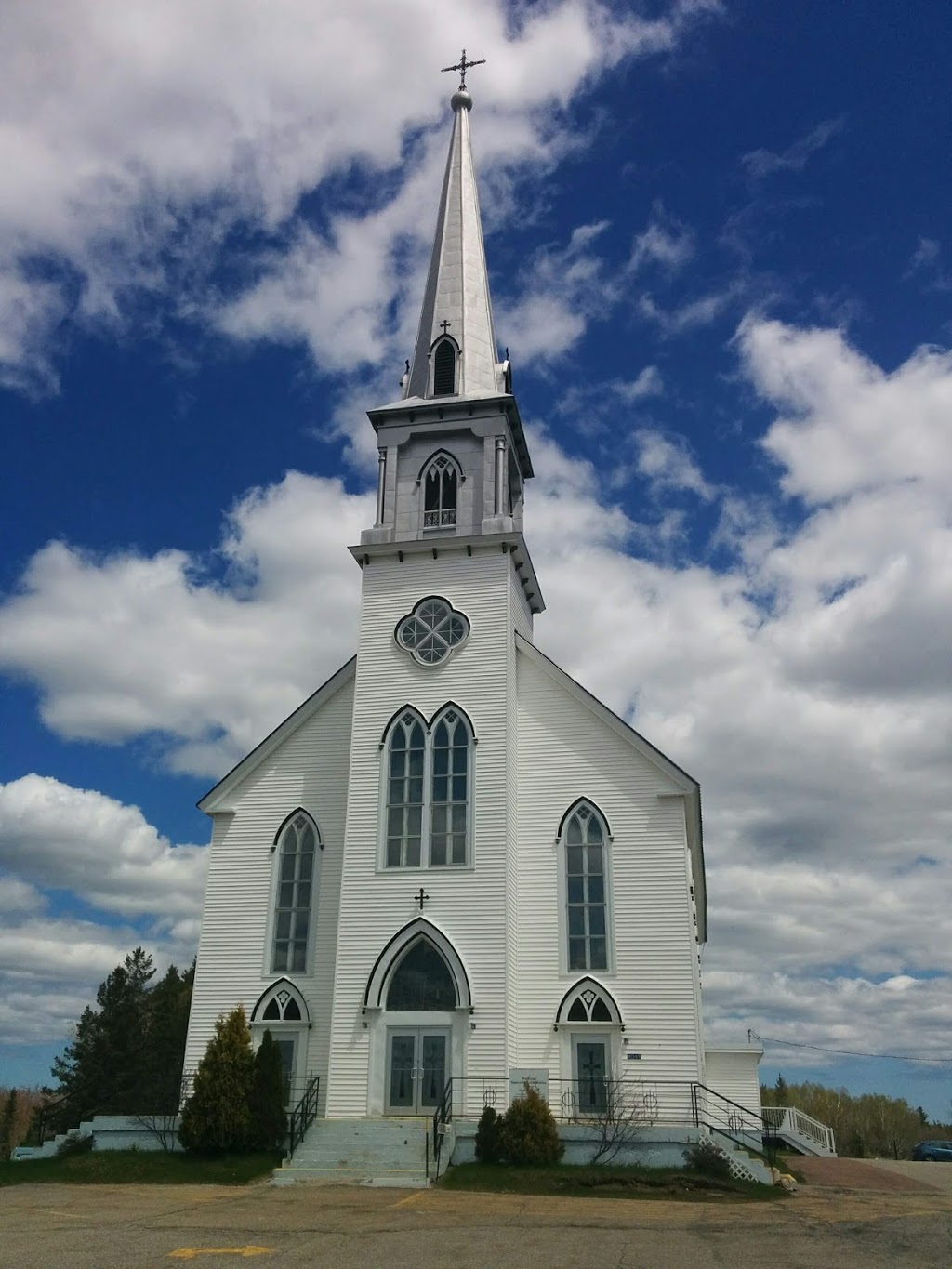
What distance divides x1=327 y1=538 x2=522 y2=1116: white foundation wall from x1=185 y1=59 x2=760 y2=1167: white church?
0.04m

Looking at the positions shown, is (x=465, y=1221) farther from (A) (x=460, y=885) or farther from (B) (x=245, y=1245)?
(A) (x=460, y=885)

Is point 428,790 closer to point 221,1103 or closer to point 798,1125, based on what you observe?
point 221,1103

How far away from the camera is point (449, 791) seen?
2491 cm

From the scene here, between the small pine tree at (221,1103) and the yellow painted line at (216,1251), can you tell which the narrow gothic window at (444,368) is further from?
the yellow painted line at (216,1251)

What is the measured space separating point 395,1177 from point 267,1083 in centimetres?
348

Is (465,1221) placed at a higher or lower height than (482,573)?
lower

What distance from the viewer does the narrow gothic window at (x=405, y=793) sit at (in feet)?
80.4

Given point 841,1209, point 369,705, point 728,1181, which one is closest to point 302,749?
point 369,705

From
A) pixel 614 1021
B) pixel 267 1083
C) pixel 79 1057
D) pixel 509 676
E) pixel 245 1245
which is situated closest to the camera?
pixel 245 1245

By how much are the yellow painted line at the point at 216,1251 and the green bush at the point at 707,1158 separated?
985 centimetres

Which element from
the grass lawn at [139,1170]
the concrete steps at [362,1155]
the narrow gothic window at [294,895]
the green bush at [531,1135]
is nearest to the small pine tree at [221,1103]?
the grass lawn at [139,1170]

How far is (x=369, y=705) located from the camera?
85.7 feet

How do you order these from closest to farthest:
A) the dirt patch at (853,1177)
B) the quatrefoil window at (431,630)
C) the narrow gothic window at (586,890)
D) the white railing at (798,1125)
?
1. the dirt patch at (853,1177)
2. the narrow gothic window at (586,890)
3. the quatrefoil window at (431,630)
4. the white railing at (798,1125)

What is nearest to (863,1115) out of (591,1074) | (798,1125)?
(798,1125)
